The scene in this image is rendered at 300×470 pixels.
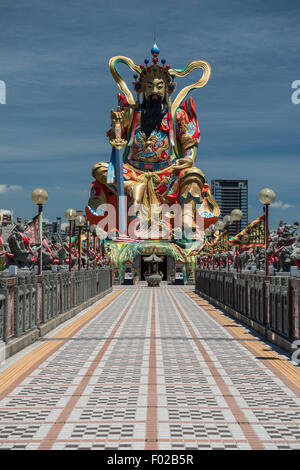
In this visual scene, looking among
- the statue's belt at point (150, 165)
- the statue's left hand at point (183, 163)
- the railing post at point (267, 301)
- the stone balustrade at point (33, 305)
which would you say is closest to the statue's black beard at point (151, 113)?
the statue's belt at point (150, 165)

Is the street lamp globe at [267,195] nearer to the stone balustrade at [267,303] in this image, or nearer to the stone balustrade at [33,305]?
the stone balustrade at [267,303]

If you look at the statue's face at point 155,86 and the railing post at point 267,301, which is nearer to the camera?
the railing post at point 267,301

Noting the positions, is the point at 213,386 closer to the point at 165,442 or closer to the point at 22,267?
the point at 165,442

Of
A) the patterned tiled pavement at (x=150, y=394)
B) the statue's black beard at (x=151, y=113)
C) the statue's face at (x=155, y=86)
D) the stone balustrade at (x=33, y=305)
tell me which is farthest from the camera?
the statue's black beard at (x=151, y=113)

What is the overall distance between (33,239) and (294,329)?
26.6 ft

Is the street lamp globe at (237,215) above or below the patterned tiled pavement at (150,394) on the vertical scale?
above

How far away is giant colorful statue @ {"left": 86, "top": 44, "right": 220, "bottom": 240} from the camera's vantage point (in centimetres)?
7006

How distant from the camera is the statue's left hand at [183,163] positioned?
71812 millimetres

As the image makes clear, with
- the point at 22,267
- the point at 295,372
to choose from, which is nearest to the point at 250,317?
the point at 295,372

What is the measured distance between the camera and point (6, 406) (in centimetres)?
881

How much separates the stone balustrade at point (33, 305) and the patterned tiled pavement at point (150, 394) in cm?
41

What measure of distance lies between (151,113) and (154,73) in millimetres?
4643

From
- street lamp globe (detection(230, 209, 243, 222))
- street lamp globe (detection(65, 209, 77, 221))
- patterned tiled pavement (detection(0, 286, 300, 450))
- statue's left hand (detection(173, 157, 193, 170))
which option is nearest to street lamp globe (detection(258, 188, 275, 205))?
patterned tiled pavement (detection(0, 286, 300, 450))

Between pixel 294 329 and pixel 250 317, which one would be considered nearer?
pixel 294 329
